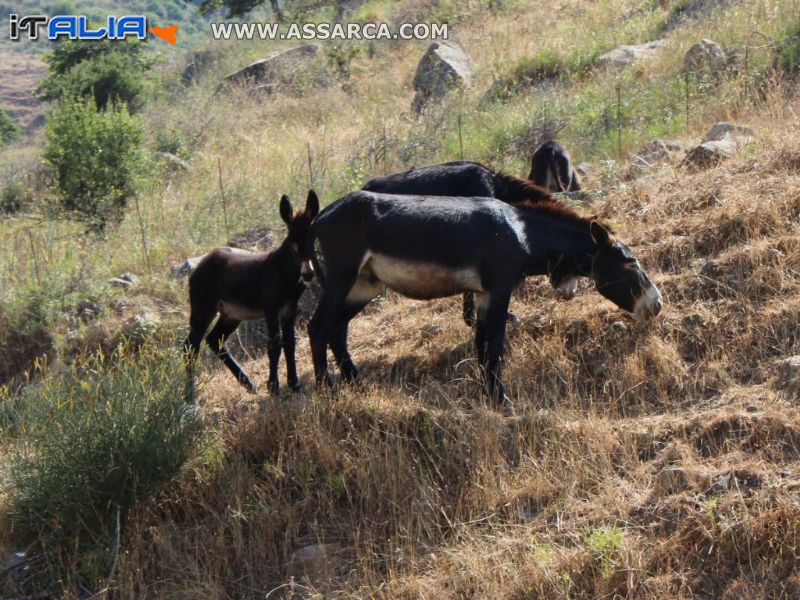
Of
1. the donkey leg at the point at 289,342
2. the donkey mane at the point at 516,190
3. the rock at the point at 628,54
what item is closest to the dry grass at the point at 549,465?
the donkey leg at the point at 289,342

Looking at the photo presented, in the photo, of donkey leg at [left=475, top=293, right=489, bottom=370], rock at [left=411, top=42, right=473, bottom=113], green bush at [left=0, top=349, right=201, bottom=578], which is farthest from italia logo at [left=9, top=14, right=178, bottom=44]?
donkey leg at [left=475, top=293, right=489, bottom=370]

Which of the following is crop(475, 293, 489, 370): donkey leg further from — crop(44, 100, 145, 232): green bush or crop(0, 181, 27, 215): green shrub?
crop(0, 181, 27, 215): green shrub

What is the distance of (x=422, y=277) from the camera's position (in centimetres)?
793

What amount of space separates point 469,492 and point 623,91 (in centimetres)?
970

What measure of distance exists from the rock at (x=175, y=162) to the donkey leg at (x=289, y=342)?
10669mm

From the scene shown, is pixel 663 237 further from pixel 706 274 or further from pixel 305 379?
pixel 305 379

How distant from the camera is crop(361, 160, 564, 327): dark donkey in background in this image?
29.6 feet

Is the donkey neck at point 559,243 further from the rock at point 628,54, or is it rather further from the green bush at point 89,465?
the rock at point 628,54

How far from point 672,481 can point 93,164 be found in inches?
451

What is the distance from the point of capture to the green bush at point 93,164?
50.9 ft

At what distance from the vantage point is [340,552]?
6984 millimetres

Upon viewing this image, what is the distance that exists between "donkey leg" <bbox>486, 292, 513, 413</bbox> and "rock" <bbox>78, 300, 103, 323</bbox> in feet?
20.0

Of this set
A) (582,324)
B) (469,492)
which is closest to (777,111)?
(582,324)

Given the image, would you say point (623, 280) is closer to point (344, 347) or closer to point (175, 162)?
point (344, 347)
